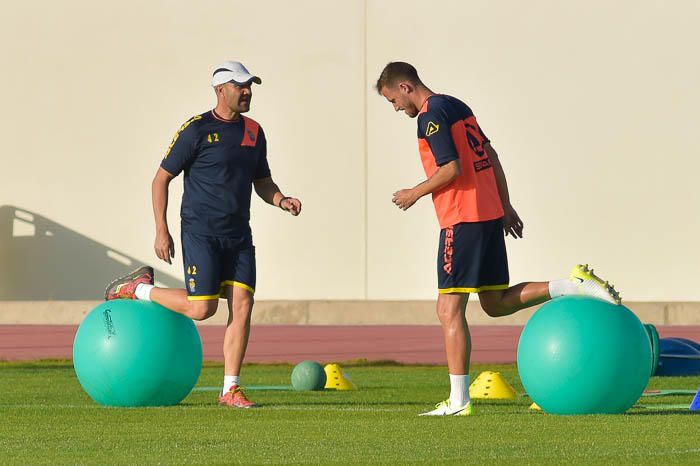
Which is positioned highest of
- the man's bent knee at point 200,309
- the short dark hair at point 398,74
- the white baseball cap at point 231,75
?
the white baseball cap at point 231,75

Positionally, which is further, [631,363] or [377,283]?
[377,283]

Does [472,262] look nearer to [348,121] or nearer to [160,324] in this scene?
[160,324]

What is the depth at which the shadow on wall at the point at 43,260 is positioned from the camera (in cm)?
2502

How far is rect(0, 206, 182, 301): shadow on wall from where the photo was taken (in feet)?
82.1

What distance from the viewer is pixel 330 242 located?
2414 centimetres

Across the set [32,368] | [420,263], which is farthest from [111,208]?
[32,368]

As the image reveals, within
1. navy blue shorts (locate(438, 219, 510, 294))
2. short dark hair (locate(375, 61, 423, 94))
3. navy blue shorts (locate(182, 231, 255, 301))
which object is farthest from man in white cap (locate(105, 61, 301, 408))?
navy blue shorts (locate(438, 219, 510, 294))

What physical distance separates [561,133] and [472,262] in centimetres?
1508

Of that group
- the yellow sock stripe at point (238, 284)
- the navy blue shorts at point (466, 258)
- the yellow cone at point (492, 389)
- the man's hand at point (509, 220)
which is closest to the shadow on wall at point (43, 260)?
the yellow cone at point (492, 389)

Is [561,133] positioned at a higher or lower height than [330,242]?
higher

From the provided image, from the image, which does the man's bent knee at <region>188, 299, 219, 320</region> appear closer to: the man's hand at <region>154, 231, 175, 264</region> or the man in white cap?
the man in white cap

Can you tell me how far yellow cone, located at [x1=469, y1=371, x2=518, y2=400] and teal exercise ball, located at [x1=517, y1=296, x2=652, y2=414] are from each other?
2186mm

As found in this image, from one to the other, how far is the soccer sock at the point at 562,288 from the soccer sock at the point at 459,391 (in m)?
0.74

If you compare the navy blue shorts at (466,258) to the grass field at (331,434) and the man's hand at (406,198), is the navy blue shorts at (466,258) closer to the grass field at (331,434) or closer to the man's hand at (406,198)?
the man's hand at (406,198)
